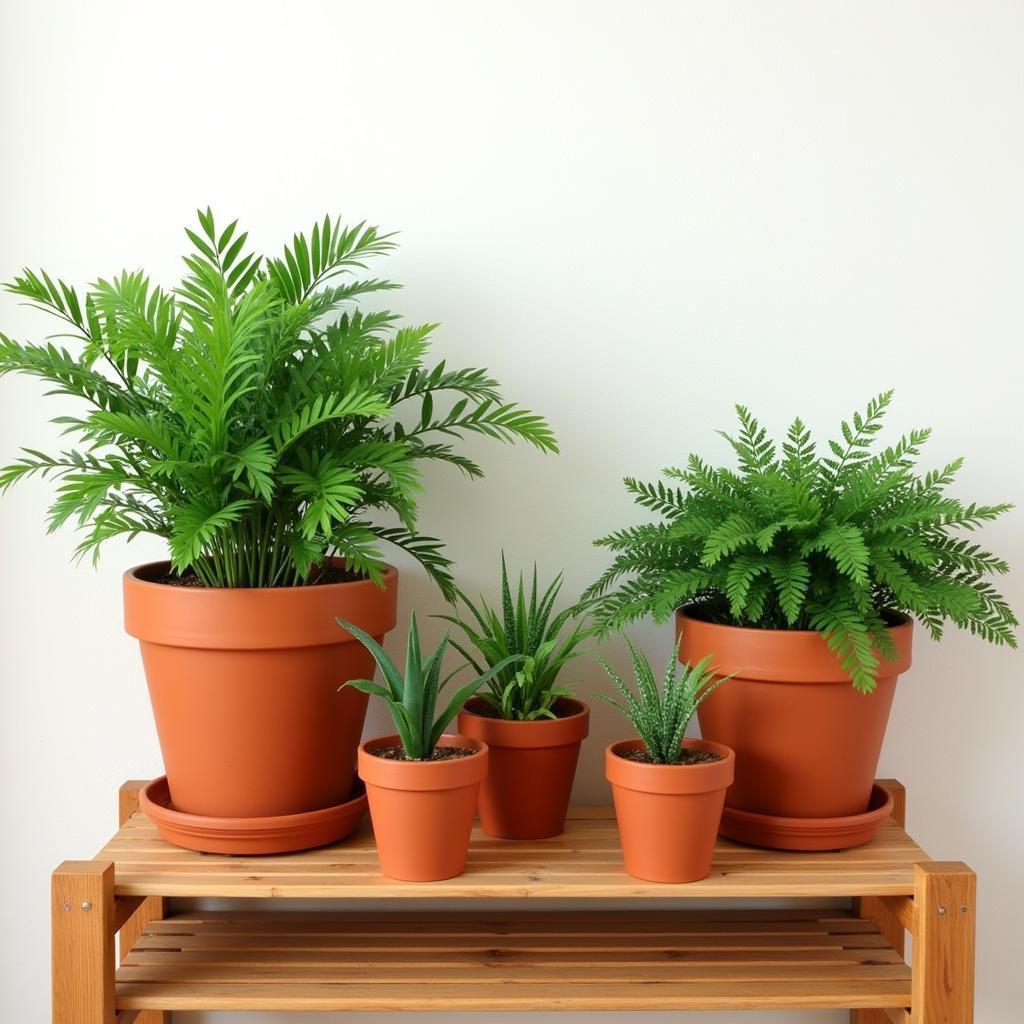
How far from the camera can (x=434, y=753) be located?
3.84 ft

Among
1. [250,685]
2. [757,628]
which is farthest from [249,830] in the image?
[757,628]

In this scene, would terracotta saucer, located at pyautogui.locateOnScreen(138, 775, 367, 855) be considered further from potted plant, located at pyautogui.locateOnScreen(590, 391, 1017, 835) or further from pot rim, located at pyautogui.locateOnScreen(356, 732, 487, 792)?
potted plant, located at pyautogui.locateOnScreen(590, 391, 1017, 835)

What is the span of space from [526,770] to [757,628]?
296mm

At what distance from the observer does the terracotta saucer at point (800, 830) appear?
4.02 feet

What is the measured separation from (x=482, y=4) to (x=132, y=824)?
3.48 feet

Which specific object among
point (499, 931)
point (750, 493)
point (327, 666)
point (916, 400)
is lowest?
point (499, 931)

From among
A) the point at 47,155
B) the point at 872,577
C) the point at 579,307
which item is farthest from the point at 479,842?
the point at 47,155

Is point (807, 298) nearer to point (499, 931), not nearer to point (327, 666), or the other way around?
point (327, 666)

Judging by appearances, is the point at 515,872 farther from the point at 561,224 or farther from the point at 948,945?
the point at 561,224

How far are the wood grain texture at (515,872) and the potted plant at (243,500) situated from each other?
2.5 inches

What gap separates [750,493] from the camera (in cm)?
124

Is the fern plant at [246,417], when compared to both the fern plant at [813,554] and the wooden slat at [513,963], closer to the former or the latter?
the fern plant at [813,554]

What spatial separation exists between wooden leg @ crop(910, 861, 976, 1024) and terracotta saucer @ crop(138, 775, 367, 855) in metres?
0.61

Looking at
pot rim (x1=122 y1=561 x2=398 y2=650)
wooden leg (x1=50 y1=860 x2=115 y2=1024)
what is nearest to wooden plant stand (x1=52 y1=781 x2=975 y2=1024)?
wooden leg (x1=50 y1=860 x2=115 y2=1024)
